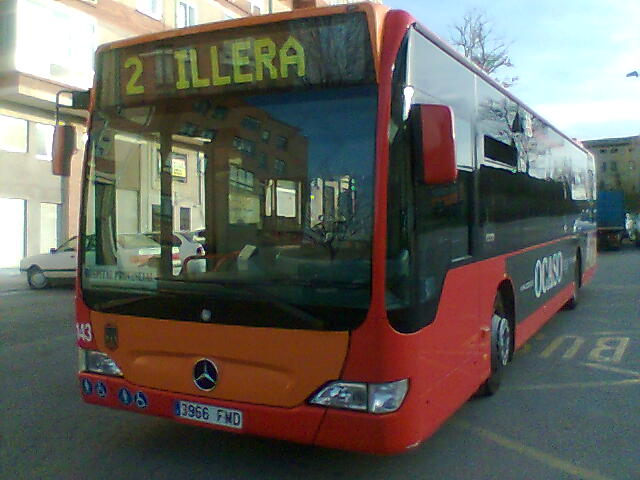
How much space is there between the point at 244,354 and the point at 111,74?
2.15m

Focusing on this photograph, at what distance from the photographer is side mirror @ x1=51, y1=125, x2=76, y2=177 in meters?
4.91

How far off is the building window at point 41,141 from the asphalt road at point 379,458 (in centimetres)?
1798

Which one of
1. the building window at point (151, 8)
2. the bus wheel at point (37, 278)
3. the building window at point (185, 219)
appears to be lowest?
the bus wheel at point (37, 278)

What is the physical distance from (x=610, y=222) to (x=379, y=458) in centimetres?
3235

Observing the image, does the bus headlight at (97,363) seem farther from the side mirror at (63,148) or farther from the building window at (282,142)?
the building window at (282,142)

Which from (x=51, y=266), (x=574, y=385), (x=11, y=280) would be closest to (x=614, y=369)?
(x=574, y=385)

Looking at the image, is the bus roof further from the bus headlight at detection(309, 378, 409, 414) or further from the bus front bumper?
the bus front bumper

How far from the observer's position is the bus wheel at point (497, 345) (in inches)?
225

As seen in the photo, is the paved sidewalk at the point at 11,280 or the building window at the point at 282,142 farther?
the paved sidewalk at the point at 11,280

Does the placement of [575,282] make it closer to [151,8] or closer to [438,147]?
[438,147]

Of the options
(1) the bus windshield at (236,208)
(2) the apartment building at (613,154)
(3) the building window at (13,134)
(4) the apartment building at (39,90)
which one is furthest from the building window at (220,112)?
(2) the apartment building at (613,154)

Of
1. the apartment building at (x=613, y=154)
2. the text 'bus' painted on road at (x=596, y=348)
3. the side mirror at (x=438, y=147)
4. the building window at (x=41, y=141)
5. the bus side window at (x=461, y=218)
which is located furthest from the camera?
the apartment building at (x=613, y=154)

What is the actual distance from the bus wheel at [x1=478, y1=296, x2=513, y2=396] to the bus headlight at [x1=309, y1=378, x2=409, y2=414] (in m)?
2.21

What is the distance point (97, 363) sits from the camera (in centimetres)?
449
